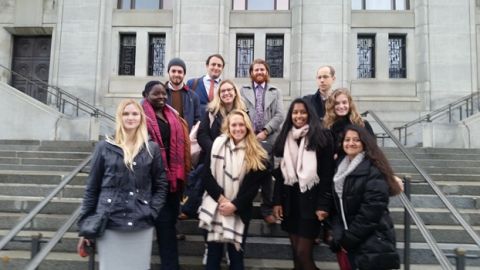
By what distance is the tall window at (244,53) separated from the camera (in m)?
18.7

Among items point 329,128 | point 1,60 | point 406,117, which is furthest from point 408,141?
point 1,60

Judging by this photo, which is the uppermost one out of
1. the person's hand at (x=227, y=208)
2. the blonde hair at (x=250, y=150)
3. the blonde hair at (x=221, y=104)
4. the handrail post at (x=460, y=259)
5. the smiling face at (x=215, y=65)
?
the smiling face at (x=215, y=65)

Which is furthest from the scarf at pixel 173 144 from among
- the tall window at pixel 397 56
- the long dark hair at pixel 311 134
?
the tall window at pixel 397 56

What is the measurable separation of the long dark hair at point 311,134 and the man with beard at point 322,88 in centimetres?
96

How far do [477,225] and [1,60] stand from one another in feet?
66.3

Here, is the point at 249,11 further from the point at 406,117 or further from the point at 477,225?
the point at 477,225

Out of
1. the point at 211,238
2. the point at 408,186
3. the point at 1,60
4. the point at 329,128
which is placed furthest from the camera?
the point at 1,60

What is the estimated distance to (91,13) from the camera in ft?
59.9

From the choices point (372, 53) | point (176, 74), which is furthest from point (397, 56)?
point (176, 74)

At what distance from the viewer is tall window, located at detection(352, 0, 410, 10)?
19000mm

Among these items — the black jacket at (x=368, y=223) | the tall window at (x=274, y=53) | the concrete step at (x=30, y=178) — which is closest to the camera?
the black jacket at (x=368, y=223)

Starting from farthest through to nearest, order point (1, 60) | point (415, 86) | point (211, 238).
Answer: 1. point (1, 60)
2. point (415, 86)
3. point (211, 238)

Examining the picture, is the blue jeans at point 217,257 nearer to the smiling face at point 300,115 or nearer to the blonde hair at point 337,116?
the smiling face at point 300,115

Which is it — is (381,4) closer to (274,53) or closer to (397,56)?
(397,56)
